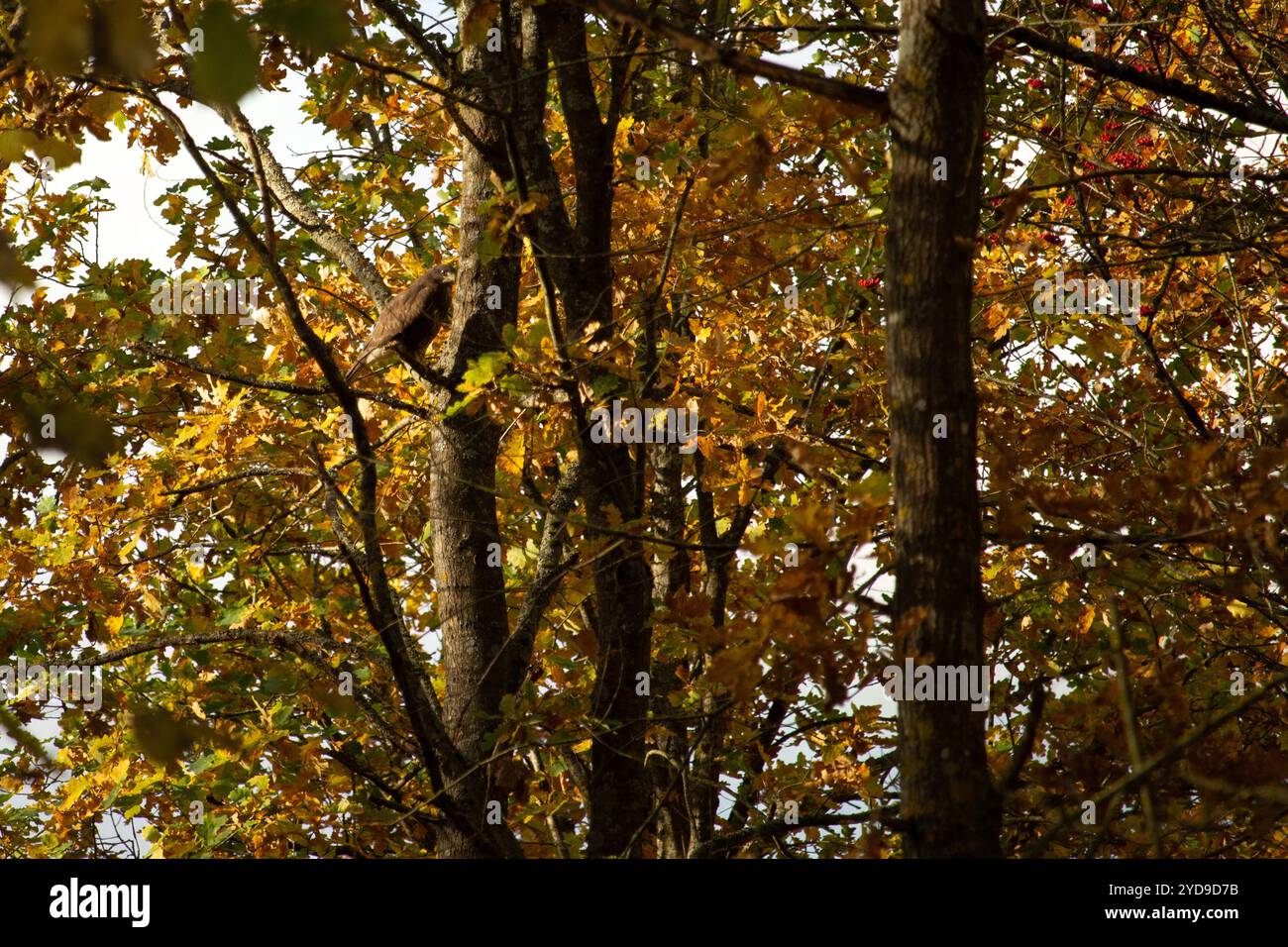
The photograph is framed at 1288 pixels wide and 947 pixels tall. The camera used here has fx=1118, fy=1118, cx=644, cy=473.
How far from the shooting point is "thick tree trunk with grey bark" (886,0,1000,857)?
2293 millimetres

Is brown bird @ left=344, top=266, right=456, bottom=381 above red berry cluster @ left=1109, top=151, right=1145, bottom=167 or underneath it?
underneath

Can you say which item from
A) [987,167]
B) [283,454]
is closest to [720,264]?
[987,167]

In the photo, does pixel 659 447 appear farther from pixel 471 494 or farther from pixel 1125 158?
pixel 1125 158

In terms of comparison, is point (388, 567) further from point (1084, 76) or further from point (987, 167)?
point (1084, 76)

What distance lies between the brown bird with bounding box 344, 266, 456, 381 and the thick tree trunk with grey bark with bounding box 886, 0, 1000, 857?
Answer: 260 centimetres

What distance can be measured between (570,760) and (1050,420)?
3.09m

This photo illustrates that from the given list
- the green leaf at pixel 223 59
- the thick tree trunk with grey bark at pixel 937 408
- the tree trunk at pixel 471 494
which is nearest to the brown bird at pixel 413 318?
the tree trunk at pixel 471 494

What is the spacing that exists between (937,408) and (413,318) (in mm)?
2811

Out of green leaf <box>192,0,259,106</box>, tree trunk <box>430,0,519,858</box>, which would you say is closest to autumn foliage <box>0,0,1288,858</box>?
tree trunk <box>430,0,519,858</box>

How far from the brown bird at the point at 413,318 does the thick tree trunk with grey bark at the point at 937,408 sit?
260 cm

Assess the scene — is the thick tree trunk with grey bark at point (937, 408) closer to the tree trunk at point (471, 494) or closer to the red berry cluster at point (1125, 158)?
the tree trunk at point (471, 494)

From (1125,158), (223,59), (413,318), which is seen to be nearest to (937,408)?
(223,59)

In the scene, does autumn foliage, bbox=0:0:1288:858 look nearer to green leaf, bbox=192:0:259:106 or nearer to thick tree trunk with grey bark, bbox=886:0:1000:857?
thick tree trunk with grey bark, bbox=886:0:1000:857

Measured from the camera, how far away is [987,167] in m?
5.71
